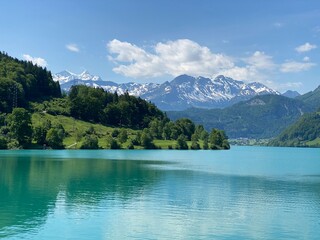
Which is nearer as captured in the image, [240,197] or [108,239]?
[108,239]

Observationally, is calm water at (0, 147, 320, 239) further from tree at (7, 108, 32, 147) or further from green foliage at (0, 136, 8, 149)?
tree at (7, 108, 32, 147)

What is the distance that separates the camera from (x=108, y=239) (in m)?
37.7

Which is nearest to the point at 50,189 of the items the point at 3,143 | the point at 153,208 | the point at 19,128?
the point at 153,208

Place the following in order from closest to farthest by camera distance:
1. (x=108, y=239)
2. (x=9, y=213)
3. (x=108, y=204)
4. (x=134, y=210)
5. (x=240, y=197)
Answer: (x=108, y=239), (x=9, y=213), (x=134, y=210), (x=108, y=204), (x=240, y=197)

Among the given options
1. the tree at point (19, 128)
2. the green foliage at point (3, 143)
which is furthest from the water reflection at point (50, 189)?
the tree at point (19, 128)

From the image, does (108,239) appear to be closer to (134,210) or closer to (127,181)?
(134,210)

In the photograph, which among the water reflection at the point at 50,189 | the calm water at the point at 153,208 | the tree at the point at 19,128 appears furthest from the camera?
the tree at the point at 19,128

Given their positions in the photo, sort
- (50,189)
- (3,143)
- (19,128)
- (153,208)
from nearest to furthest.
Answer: (153,208), (50,189), (3,143), (19,128)

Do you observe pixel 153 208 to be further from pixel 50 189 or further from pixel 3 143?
Answer: pixel 3 143

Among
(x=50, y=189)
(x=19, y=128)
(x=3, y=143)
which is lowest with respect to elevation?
(x=50, y=189)

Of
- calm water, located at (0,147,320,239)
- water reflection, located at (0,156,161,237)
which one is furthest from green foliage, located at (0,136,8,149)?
calm water, located at (0,147,320,239)

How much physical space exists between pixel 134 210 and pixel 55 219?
10.1m

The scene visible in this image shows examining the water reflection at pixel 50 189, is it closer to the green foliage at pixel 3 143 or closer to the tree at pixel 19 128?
the green foliage at pixel 3 143

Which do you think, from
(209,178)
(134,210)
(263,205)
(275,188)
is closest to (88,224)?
(134,210)
